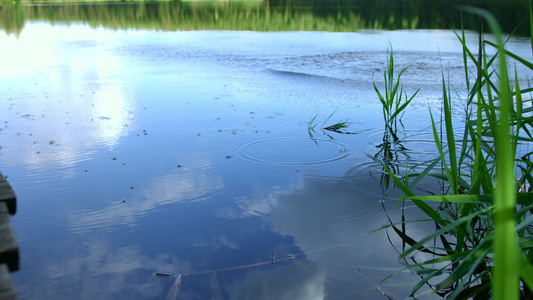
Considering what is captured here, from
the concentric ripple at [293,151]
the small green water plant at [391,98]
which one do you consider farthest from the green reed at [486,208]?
the concentric ripple at [293,151]

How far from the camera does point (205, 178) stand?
3139mm

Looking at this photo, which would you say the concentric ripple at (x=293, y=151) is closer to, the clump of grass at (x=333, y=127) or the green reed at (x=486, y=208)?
the clump of grass at (x=333, y=127)

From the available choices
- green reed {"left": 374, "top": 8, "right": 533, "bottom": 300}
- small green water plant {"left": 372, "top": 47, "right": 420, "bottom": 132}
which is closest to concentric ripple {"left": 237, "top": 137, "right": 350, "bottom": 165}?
small green water plant {"left": 372, "top": 47, "right": 420, "bottom": 132}

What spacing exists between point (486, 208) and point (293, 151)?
221 cm

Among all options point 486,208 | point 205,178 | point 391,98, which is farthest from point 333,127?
point 486,208

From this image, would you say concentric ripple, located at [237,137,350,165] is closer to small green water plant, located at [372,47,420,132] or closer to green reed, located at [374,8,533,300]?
small green water plant, located at [372,47,420,132]

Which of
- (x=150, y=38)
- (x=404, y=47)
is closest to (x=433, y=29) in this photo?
(x=404, y=47)

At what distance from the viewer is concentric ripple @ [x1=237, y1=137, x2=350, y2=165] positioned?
347 centimetres

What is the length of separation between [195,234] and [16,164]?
5.58 feet

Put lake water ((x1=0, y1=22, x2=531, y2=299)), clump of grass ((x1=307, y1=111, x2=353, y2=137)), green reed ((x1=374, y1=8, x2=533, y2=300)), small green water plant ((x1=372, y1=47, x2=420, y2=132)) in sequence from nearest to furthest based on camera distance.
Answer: green reed ((x1=374, y1=8, x2=533, y2=300)) → lake water ((x1=0, y1=22, x2=531, y2=299)) → small green water plant ((x1=372, y1=47, x2=420, y2=132)) → clump of grass ((x1=307, y1=111, x2=353, y2=137))

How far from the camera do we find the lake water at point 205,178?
208 centimetres

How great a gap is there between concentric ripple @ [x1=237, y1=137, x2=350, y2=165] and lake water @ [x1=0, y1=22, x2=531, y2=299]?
2 cm

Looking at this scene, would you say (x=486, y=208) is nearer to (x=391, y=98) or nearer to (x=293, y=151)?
(x=293, y=151)

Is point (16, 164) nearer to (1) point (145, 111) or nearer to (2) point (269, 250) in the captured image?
(1) point (145, 111)
